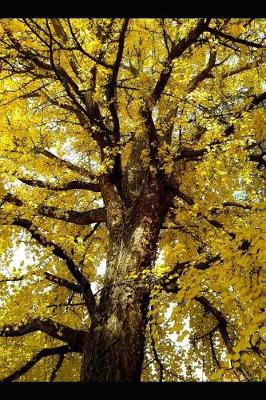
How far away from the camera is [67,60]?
809 centimetres

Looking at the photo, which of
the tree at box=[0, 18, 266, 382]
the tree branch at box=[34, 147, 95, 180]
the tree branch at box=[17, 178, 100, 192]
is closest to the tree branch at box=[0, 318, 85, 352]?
the tree at box=[0, 18, 266, 382]

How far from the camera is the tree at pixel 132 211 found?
178 inches

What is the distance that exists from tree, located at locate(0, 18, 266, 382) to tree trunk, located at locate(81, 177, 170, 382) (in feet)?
0.06

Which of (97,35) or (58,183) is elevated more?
(97,35)

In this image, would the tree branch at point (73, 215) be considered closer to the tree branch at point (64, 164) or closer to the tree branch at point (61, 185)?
the tree branch at point (61, 185)

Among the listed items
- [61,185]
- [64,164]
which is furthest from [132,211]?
[64,164]

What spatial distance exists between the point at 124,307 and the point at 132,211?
202 centimetres

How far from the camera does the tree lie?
4523 mm

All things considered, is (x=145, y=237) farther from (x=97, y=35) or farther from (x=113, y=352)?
(x=97, y=35)

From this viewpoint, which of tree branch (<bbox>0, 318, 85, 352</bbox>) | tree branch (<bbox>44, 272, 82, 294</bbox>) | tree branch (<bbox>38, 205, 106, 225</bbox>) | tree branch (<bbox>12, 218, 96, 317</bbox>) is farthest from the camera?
tree branch (<bbox>38, 205, 106, 225</bbox>)

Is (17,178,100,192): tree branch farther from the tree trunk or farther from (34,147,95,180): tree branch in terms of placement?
the tree trunk
